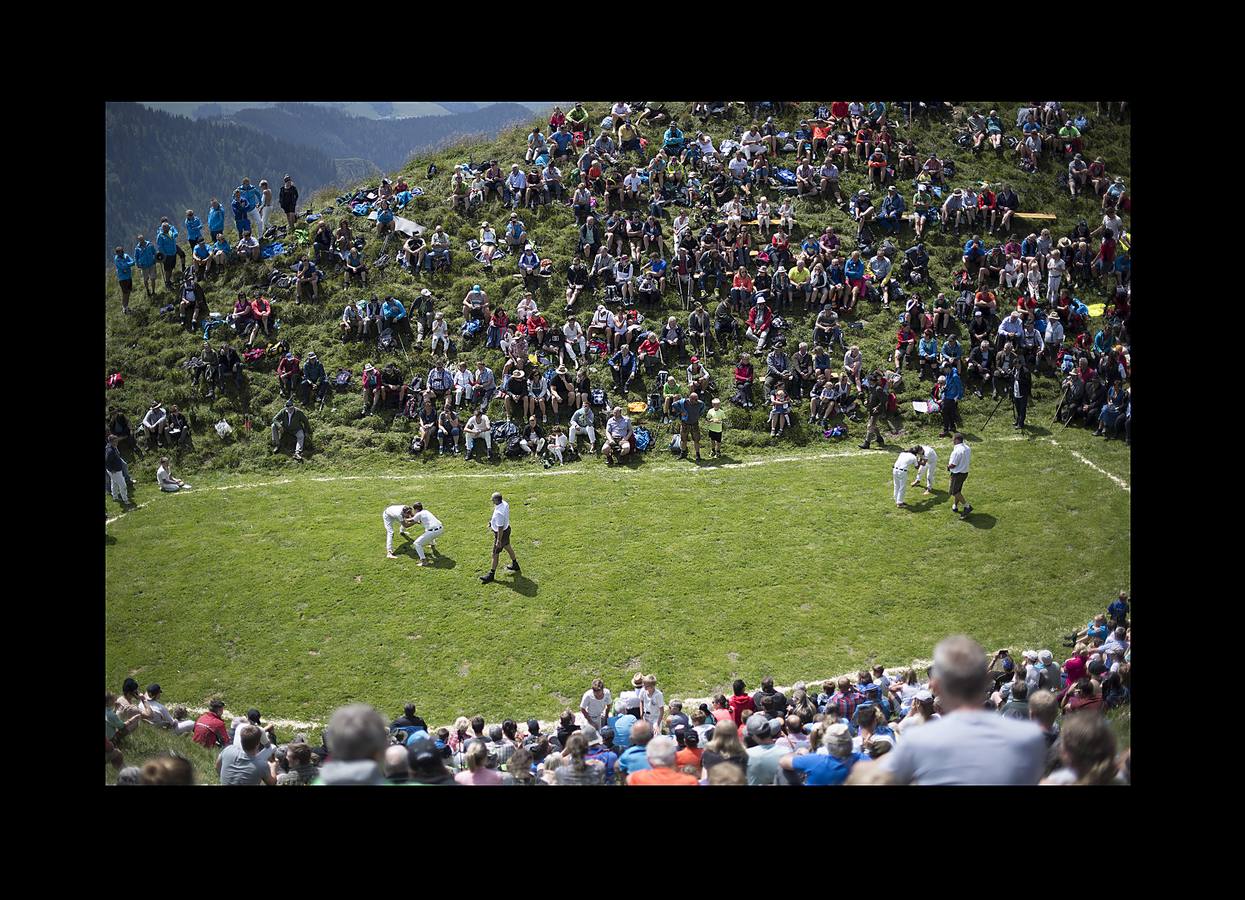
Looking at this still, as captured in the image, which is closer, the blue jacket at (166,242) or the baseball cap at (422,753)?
the baseball cap at (422,753)

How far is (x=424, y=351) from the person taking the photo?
953 inches

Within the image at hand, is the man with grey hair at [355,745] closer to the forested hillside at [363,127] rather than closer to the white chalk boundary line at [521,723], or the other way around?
the white chalk boundary line at [521,723]

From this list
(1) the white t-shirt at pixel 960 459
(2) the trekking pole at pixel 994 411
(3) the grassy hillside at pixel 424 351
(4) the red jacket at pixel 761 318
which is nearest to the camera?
(1) the white t-shirt at pixel 960 459

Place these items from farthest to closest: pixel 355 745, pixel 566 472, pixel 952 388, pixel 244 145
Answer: pixel 244 145 → pixel 952 388 → pixel 566 472 → pixel 355 745

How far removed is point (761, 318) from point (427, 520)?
10.4m

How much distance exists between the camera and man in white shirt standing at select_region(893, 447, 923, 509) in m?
18.1

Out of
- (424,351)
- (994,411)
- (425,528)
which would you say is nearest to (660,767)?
(425,528)

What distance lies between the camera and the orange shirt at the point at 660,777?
21.9ft

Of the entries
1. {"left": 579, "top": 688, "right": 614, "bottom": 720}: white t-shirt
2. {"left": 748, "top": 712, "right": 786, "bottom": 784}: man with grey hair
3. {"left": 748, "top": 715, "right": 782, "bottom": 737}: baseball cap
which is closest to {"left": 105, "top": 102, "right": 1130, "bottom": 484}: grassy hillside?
{"left": 579, "top": 688, "right": 614, "bottom": 720}: white t-shirt

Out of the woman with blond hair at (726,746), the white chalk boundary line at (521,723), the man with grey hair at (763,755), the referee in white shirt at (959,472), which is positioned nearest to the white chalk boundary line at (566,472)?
the referee in white shirt at (959,472)

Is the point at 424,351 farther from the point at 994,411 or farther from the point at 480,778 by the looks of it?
the point at 480,778

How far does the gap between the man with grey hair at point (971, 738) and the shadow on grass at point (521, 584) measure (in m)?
12.2

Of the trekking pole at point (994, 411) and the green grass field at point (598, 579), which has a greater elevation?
the trekking pole at point (994, 411)
